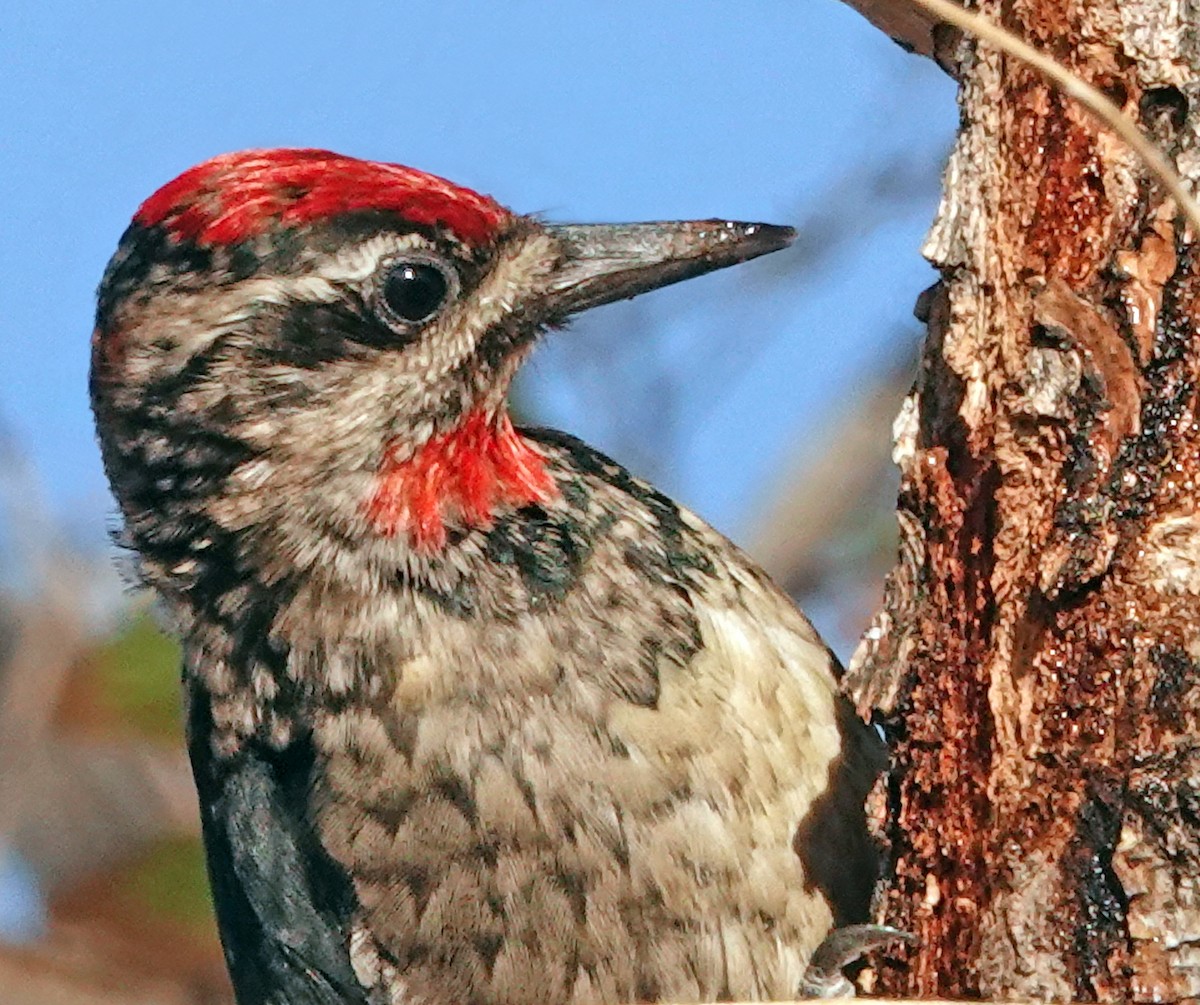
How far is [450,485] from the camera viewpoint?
10.4 ft

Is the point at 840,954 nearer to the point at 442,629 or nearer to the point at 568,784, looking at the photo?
the point at 568,784

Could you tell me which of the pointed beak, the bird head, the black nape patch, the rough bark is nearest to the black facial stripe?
the bird head

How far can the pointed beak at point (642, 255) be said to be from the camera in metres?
3.27

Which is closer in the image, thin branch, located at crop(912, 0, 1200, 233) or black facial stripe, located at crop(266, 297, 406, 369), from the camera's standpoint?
thin branch, located at crop(912, 0, 1200, 233)

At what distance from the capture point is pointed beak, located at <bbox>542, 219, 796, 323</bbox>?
3.27 metres

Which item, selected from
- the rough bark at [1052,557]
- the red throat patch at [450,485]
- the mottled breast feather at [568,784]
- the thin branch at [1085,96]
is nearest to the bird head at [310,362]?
the red throat patch at [450,485]

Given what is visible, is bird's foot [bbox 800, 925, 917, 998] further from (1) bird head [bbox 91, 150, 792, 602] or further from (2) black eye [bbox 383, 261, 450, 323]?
(2) black eye [bbox 383, 261, 450, 323]

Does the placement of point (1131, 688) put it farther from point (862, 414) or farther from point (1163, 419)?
point (862, 414)

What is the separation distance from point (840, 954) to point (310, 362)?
3.92 ft

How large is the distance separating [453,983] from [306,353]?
987 mm

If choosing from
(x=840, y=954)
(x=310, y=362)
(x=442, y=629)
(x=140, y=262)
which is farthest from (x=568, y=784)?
(x=140, y=262)

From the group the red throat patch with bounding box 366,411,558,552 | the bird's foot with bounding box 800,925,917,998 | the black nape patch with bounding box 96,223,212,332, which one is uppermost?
the black nape patch with bounding box 96,223,212,332

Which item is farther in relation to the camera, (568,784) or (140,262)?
(140,262)

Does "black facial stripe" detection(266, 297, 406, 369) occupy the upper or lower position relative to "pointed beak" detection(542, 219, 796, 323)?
lower
